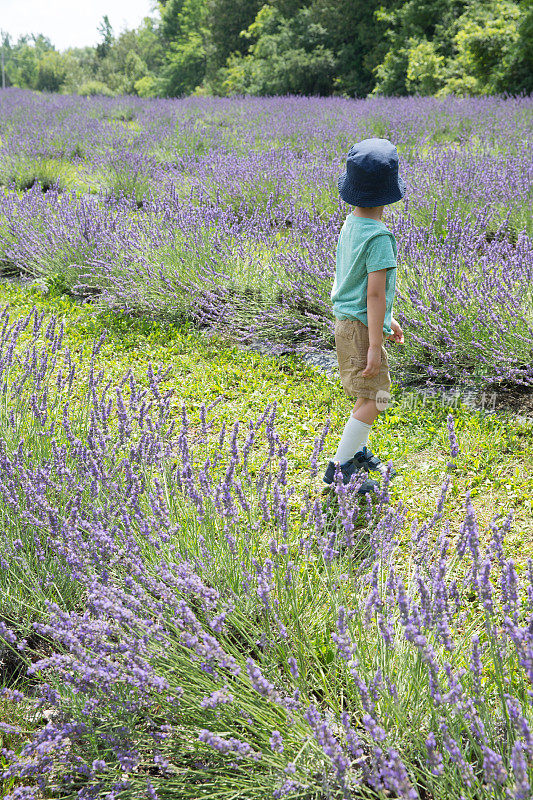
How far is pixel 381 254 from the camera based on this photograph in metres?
2.36

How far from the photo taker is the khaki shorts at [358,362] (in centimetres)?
255

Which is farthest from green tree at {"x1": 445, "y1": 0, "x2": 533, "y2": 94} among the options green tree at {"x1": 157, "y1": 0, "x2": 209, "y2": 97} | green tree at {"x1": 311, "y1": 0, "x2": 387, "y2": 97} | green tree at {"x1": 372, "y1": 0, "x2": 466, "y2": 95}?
green tree at {"x1": 157, "y1": 0, "x2": 209, "y2": 97}

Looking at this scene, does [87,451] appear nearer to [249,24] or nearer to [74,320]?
[74,320]

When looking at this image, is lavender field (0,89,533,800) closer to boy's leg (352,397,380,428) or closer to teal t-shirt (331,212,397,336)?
boy's leg (352,397,380,428)

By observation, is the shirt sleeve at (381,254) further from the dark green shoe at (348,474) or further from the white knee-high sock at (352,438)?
the dark green shoe at (348,474)

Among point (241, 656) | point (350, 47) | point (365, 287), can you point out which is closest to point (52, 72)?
point (350, 47)

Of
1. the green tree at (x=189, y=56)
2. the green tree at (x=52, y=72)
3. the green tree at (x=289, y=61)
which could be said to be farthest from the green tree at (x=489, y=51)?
the green tree at (x=52, y=72)

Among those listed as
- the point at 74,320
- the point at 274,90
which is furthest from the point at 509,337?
the point at 274,90

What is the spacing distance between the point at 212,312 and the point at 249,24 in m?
25.5

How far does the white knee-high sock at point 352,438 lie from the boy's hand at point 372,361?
25 cm

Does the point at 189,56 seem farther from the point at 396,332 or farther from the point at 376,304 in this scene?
the point at 376,304

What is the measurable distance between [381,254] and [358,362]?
1.54 ft

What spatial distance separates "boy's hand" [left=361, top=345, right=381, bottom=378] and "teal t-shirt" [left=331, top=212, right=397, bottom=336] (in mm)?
157

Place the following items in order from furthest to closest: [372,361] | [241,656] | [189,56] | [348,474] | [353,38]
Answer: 1. [189,56]
2. [353,38]
3. [348,474]
4. [372,361]
5. [241,656]
